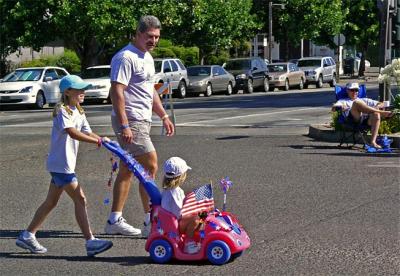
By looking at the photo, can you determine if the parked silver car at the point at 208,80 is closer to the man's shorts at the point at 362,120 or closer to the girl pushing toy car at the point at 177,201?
the man's shorts at the point at 362,120

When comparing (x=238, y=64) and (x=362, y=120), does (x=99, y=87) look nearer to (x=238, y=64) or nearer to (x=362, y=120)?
(x=238, y=64)

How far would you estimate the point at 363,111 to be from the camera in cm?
1539

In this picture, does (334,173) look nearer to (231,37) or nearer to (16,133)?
(16,133)

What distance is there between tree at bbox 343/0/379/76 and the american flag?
59.7m

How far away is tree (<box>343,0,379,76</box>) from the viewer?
2596 inches

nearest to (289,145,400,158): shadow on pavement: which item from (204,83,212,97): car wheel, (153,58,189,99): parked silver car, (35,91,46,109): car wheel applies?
(35,91,46,109): car wheel

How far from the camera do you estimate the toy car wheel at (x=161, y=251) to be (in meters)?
7.09

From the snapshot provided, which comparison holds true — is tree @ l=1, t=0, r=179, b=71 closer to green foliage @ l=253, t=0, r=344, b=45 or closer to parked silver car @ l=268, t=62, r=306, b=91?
parked silver car @ l=268, t=62, r=306, b=91

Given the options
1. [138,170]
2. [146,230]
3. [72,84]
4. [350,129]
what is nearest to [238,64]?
[350,129]

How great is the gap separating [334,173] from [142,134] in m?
4.64

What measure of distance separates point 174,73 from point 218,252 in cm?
3115

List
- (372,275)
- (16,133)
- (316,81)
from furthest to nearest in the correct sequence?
1. (316,81)
2. (16,133)
3. (372,275)

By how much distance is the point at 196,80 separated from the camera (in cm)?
3969

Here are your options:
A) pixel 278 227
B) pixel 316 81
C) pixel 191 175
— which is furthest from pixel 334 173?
pixel 316 81
